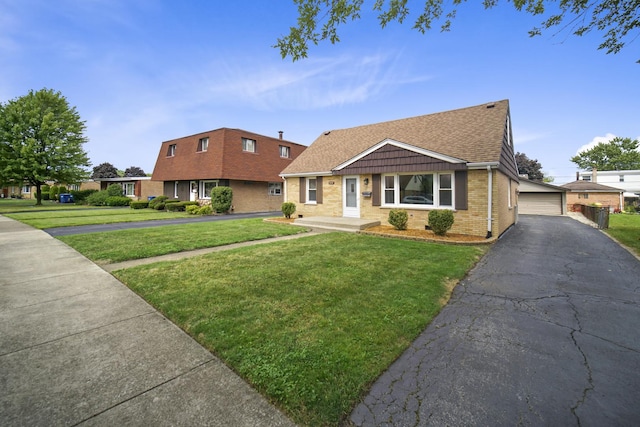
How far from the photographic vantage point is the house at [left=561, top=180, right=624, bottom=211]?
30.6 meters

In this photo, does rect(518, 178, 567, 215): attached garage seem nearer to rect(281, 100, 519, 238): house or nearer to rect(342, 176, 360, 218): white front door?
rect(281, 100, 519, 238): house

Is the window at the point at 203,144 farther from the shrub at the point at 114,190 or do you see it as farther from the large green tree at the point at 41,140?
the large green tree at the point at 41,140

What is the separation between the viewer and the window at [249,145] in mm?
23905

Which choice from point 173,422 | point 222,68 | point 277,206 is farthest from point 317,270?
point 277,206

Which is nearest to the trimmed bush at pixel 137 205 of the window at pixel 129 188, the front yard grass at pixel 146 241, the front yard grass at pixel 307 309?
the window at pixel 129 188

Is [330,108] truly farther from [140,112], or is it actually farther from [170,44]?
[140,112]

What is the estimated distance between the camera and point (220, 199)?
20156mm

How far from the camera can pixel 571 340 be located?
337 cm

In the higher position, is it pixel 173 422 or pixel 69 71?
pixel 69 71

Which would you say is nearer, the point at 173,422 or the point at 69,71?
the point at 173,422

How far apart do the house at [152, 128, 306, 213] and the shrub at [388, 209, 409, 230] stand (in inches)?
580

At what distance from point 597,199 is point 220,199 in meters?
41.1

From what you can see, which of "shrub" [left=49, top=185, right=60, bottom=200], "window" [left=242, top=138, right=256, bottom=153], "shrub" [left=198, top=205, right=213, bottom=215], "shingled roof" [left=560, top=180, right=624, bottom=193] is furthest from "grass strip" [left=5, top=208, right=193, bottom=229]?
"shingled roof" [left=560, top=180, right=624, bottom=193]

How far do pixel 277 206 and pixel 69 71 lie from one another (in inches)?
664
